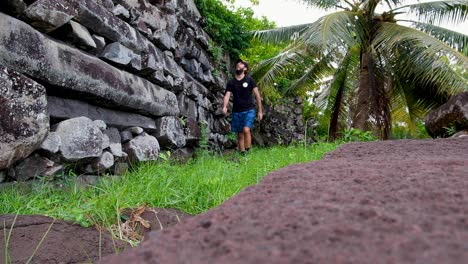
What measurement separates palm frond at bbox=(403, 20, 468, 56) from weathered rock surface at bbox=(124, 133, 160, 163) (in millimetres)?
7215

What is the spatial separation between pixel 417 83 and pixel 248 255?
9917mm

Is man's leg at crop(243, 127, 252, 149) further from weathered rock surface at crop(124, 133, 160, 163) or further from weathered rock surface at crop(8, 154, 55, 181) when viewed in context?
weathered rock surface at crop(8, 154, 55, 181)

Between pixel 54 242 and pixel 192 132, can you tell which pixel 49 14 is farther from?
pixel 192 132

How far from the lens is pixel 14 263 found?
1.55 m

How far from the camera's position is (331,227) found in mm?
682

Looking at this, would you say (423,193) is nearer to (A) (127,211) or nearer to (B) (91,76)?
(A) (127,211)

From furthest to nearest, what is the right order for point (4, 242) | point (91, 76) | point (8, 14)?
point (91, 76) < point (8, 14) < point (4, 242)

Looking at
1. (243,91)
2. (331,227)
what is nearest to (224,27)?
(243,91)

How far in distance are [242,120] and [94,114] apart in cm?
328

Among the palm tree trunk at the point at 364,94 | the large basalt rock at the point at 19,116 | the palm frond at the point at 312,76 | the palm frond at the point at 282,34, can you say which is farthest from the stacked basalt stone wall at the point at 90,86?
the palm frond at the point at 312,76

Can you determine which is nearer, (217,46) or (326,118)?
(217,46)

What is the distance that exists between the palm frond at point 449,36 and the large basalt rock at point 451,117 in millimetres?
1818

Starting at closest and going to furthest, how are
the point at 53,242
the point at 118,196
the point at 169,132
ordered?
the point at 53,242 < the point at 118,196 < the point at 169,132

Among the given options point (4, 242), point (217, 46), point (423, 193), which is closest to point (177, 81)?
point (217, 46)
